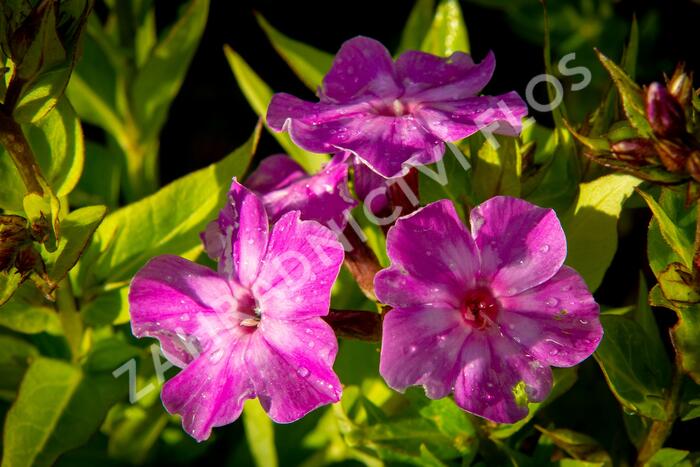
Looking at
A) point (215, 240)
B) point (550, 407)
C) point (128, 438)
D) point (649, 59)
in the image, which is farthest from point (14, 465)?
point (649, 59)

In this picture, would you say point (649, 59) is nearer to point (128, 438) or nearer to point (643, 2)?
point (643, 2)

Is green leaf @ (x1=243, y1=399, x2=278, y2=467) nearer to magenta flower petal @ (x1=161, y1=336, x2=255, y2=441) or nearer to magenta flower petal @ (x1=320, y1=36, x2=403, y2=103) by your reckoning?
magenta flower petal @ (x1=161, y1=336, x2=255, y2=441)

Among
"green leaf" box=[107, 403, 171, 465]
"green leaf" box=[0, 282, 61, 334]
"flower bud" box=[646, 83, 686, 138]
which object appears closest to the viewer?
"flower bud" box=[646, 83, 686, 138]

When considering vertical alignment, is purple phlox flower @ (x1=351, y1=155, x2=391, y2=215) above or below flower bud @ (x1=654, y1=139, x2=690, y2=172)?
below

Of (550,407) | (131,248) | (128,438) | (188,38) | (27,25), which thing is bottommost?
(550,407)

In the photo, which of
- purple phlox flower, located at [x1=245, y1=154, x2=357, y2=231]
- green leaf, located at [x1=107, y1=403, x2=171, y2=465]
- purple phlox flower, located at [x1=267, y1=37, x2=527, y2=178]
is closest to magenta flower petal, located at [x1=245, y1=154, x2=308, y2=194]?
purple phlox flower, located at [x1=245, y1=154, x2=357, y2=231]

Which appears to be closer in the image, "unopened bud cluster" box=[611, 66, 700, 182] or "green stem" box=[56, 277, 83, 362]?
"unopened bud cluster" box=[611, 66, 700, 182]

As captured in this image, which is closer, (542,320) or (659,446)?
(542,320)
